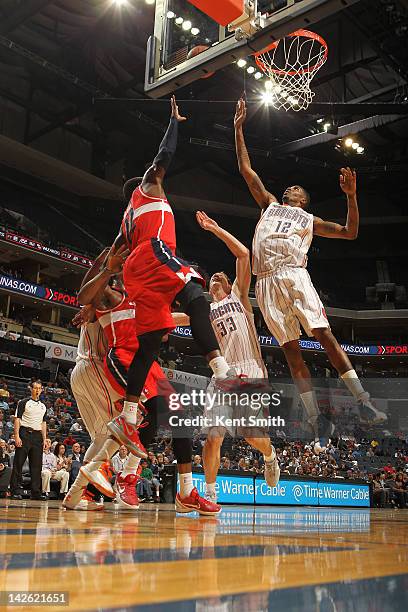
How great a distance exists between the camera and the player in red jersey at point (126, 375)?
13.7 ft

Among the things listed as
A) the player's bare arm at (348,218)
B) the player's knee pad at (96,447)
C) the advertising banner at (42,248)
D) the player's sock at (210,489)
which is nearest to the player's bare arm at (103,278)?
the player's knee pad at (96,447)

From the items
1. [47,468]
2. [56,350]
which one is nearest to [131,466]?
[47,468]

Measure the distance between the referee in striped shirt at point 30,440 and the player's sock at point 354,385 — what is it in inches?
195

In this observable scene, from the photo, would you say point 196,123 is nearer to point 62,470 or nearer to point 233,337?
point 62,470

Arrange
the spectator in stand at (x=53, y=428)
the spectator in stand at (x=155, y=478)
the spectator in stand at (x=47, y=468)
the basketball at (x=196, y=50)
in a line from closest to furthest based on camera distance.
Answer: the basketball at (x=196, y=50), the spectator in stand at (x=47, y=468), the spectator in stand at (x=155, y=478), the spectator in stand at (x=53, y=428)

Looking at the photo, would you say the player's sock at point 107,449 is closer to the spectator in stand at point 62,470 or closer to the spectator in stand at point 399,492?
the spectator in stand at point 62,470

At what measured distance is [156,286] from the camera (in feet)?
11.9

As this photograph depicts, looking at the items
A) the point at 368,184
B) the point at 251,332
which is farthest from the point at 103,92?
the point at 251,332

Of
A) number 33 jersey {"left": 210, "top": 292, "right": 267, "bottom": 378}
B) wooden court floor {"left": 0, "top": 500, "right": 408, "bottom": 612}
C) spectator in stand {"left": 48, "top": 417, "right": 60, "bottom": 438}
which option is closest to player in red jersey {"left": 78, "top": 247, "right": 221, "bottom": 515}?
number 33 jersey {"left": 210, "top": 292, "right": 267, "bottom": 378}

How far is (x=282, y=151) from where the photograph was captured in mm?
24375

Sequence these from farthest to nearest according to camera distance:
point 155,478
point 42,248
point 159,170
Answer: point 42,248 → point 155,478 → point 159,170

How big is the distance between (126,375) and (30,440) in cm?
460

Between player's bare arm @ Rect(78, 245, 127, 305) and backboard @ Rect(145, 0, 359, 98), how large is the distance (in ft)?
7.78

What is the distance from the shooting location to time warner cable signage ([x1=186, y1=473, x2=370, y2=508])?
10.7m
